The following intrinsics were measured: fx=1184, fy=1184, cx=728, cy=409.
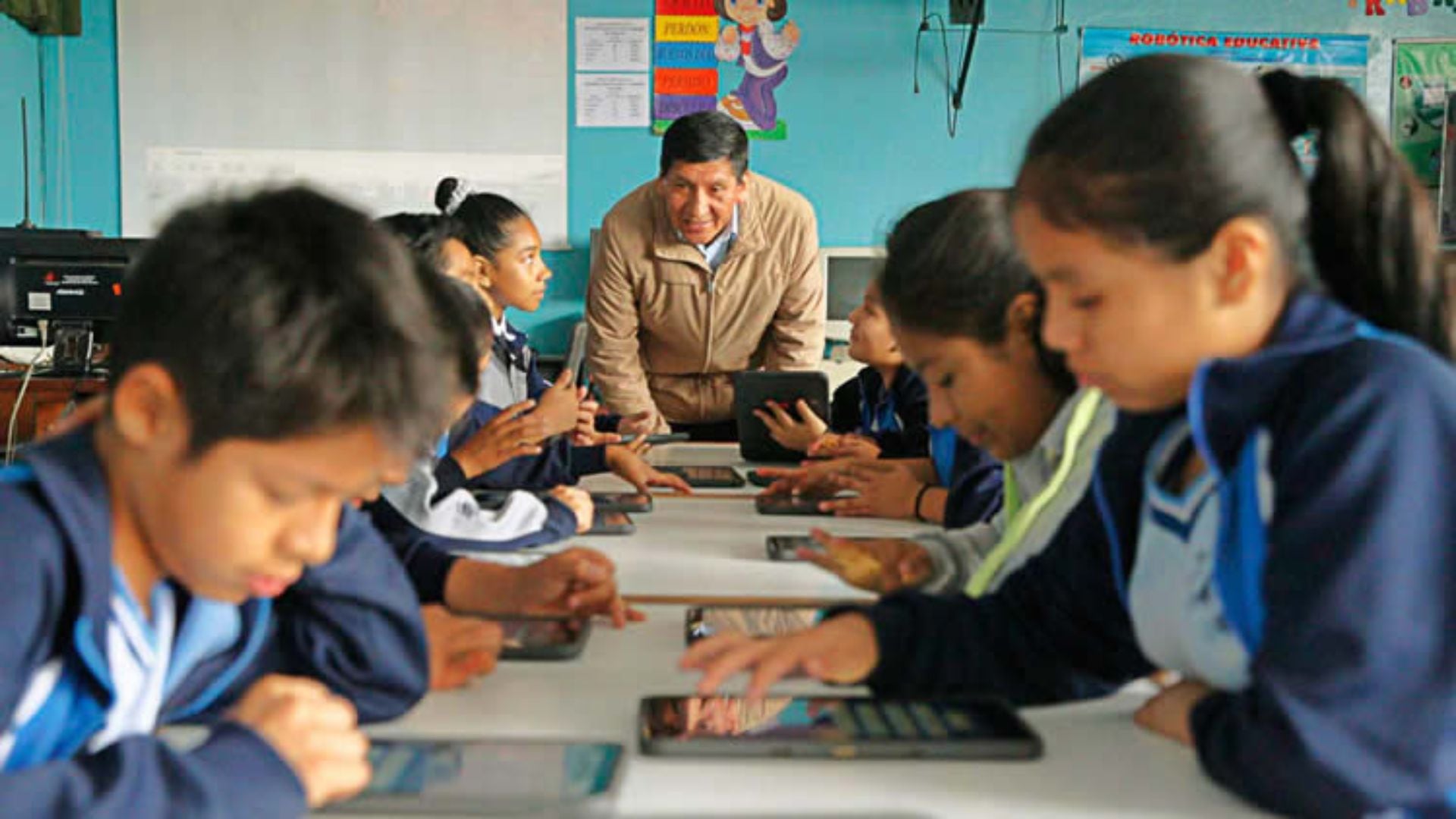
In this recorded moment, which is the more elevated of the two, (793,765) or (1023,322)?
(1023,322)

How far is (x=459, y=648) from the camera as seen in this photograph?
0.90 meters

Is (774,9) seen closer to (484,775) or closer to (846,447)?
(846,447)

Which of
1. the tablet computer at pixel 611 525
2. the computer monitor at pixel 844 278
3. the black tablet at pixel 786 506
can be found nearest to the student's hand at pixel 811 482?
the black tablet at pixel 786 506

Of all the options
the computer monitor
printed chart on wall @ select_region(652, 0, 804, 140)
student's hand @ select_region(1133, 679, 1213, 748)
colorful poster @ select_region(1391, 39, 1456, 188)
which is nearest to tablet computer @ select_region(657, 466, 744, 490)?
student's hand @ select_region(1133, 679, 1213, 748)

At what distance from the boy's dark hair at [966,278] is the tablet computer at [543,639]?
447mm

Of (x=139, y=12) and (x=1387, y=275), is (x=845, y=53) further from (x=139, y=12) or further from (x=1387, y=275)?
(x=1387, y=275)

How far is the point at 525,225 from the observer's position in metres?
2.20

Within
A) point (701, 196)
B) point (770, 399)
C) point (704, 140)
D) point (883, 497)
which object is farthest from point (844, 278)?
point (883, 497)

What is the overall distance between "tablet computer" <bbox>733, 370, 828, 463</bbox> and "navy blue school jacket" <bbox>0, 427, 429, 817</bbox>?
1409mm

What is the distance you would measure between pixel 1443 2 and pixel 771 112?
2372 millimetres

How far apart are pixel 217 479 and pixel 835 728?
39 centimetres

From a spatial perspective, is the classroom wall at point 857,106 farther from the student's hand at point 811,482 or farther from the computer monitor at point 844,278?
the student's hand at point 811,482


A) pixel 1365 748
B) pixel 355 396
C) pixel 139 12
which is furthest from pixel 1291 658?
pixel 139 12

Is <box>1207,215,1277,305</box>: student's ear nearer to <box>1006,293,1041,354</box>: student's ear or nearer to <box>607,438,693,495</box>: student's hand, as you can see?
<box>1006,293,1041,354</box>: student's ear
